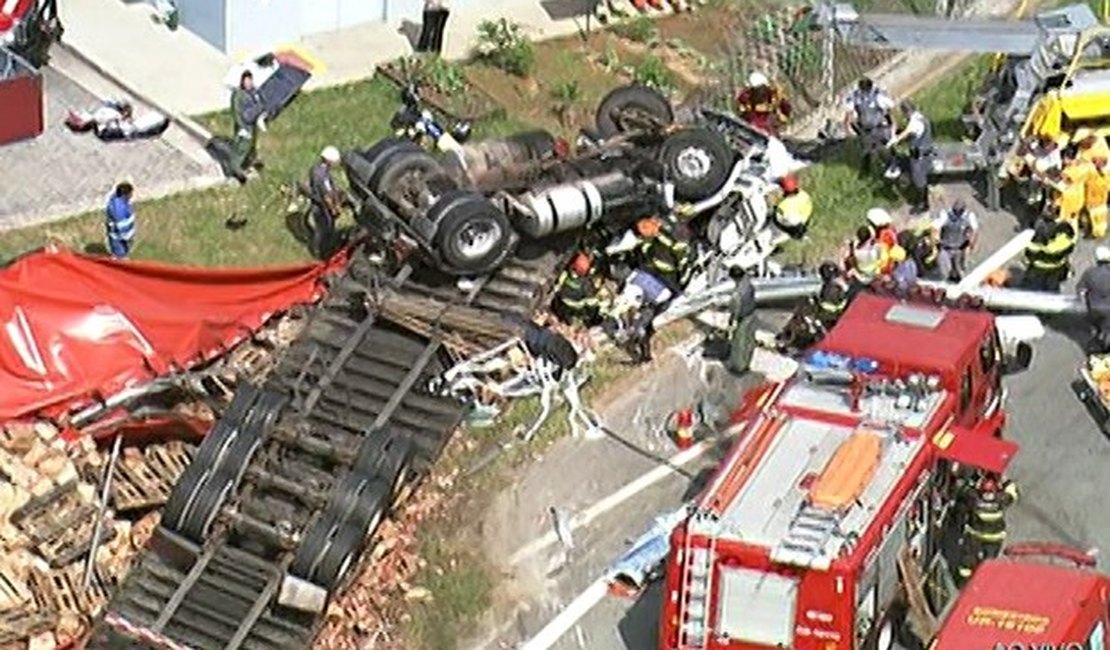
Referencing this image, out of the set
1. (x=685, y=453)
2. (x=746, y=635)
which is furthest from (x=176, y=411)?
(x=746, y=635)

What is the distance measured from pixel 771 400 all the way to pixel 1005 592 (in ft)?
9.44

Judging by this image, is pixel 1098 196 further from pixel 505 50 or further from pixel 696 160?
pixel 505 50

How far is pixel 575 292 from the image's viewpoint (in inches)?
1003

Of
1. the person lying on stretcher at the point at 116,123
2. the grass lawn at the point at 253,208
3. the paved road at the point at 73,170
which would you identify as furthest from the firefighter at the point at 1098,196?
the person lying on stretcher at the point at 116,123

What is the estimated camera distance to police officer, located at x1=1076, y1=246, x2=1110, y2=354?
25.0 m

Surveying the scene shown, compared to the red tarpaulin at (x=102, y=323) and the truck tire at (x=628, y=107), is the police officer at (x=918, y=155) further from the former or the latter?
the red tarpaulin at (x=102, y=323)

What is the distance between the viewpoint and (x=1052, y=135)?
28.5 meters

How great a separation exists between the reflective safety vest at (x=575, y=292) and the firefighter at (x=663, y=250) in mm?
715

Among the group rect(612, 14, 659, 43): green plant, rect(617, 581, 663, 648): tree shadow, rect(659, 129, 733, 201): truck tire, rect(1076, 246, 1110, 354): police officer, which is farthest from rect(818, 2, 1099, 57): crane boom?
rect(617, 581, 663, 648): tree shadow

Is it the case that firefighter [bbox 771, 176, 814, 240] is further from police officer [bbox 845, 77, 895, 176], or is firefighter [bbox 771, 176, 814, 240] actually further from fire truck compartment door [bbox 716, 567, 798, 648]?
fire truck compartment door [bbox 716, 567, 798, 648]

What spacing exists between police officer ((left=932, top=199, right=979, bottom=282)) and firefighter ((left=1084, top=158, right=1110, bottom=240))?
1623 millimetres

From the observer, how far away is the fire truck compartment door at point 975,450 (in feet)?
67.8

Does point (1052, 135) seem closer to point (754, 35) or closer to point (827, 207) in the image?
point (827, 207)
